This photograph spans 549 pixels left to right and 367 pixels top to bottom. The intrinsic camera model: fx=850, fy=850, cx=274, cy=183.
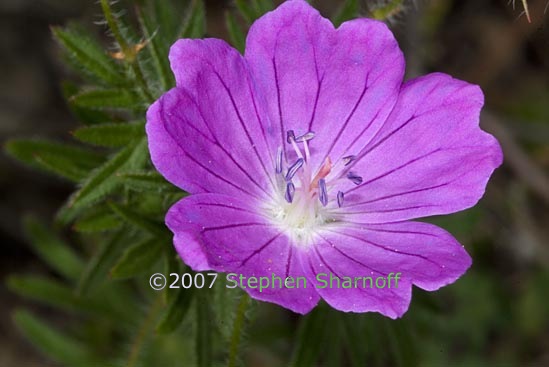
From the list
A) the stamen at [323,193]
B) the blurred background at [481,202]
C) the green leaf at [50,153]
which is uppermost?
the green leaf at [50,153]

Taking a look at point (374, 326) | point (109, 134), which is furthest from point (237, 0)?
point (374, 326)

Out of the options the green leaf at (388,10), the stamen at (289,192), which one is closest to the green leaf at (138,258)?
the stamen at (289,192)

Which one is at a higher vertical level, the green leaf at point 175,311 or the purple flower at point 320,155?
the purple flower at point 320,155

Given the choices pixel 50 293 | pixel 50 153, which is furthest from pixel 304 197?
pixel 50 293

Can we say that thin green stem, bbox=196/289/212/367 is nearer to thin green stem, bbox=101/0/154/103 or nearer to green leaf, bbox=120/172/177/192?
green leaf, bbox=120/172/177/192

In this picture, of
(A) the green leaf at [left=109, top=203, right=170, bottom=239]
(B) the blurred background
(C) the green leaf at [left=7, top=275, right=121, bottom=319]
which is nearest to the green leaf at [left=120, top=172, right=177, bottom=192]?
(A) the green leaf at [left=109, top=203, right=170, bottom=239]

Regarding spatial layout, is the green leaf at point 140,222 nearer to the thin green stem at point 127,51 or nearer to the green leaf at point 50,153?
the thin green stem at point 127,51

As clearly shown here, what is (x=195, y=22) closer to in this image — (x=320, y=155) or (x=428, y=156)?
(x=320, y=155)
